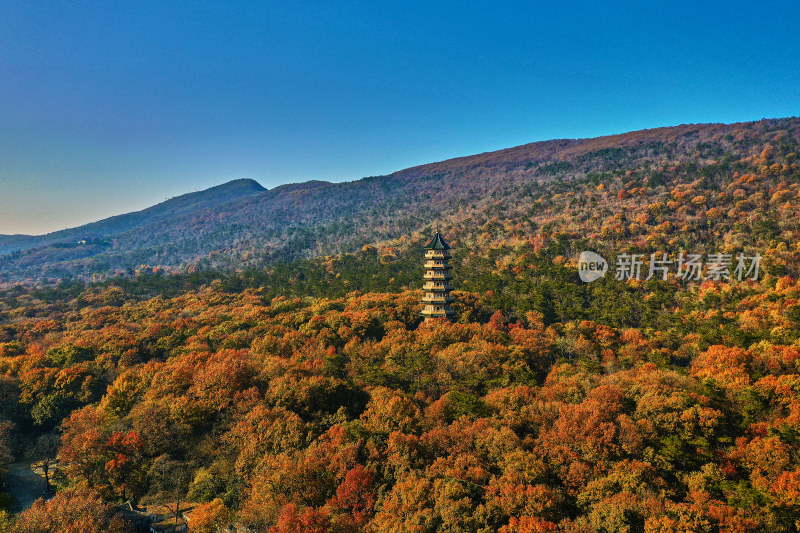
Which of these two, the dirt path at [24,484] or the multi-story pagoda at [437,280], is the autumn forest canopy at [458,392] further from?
the multi-story pagoda at [437,280]

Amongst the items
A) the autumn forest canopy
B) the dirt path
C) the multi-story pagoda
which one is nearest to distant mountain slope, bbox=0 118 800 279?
the autumn forest canopy

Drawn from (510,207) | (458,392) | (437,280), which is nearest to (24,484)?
(458,392)

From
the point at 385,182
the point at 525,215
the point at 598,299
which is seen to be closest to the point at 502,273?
the point at 598,299

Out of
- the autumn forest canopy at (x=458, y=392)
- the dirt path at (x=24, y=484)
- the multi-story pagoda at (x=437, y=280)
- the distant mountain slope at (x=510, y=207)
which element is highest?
the distant mountain slope at (x=510, y=207)

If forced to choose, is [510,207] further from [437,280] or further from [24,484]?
[24,484]

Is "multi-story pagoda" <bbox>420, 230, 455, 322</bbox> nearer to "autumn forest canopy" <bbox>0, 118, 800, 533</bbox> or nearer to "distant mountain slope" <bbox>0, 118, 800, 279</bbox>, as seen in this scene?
"autumn forest canopy" <bbox>0, 118, 800, 533</bbox>

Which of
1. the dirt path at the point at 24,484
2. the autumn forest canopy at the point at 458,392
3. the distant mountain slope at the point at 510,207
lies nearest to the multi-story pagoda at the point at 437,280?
the autumn forest canopy at the point at 458,392

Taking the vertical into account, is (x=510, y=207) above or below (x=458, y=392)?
above
